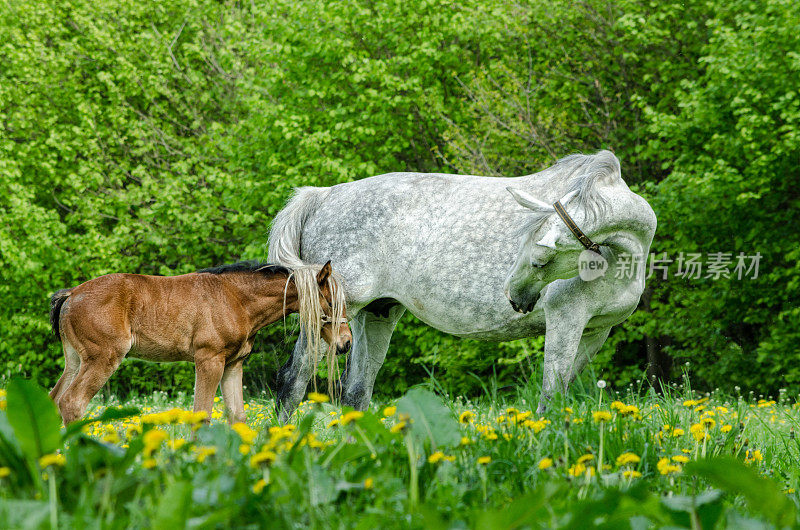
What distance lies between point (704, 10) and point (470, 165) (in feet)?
17.2

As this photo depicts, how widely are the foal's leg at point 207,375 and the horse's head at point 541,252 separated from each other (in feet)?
6.72

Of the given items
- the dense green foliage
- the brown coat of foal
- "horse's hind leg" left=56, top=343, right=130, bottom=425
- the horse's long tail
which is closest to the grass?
"horse's hind leg" left=56, top=343, right=130, bottom=425

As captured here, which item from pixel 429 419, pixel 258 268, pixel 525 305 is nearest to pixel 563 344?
pixel 525 305

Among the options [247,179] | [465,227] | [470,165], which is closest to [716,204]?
[470,165]

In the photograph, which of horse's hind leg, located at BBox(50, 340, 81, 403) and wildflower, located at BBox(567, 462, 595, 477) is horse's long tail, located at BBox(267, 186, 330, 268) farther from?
wildflower, located at BBox(567, 462, 595, 477)

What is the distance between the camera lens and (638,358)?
50.6 feet

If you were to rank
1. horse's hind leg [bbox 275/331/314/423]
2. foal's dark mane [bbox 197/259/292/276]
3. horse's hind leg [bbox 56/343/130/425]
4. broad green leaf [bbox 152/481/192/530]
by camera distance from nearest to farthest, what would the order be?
Answer: broad green leaf [bbox 152/481/192/530], horse's hind leg [bbox 56/343/130/425], foal's dark mane [bbox 197/259/292/276], horse's hind leg [bbox 275/331/314/423]

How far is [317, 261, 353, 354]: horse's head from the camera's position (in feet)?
19.3

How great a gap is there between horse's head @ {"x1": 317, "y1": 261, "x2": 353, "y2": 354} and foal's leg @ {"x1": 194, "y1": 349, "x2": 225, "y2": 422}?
801mm

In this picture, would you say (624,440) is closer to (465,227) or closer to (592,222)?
(592,222)

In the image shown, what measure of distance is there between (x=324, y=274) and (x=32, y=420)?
11.8 feet

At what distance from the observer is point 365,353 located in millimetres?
6785

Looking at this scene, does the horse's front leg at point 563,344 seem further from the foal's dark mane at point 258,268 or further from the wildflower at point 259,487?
the wildflower at point 259,487

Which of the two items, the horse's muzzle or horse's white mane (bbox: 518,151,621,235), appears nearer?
horse's white mane (bbox: 518,151,621,235)
